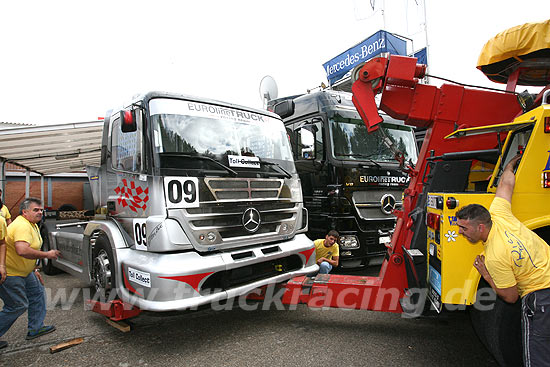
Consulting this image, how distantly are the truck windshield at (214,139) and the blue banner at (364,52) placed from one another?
1049 cm

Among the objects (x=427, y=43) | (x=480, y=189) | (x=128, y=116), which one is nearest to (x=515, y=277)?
(x=480, y=189)

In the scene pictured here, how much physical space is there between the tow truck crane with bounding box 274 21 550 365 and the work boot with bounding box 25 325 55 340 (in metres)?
2.73

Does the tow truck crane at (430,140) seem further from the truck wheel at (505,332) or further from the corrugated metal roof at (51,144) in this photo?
the corrugated metal roof at (51,144)

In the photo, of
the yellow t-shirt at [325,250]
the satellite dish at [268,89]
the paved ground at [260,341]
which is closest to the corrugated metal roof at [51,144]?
the satellite dish at [268,89]

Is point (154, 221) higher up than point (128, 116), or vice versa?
point (128, 116)

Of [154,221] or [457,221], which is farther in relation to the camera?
[154,221]

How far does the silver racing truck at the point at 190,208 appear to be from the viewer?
321cm

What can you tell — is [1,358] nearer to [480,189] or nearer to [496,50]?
[480,189]

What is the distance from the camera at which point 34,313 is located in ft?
12.6

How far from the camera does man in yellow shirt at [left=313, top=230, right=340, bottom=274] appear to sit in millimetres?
4879

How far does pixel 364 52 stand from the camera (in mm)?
14031

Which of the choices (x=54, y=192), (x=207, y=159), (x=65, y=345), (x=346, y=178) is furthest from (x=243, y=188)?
(x=54, y=192)

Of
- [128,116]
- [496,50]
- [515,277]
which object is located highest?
[496,50]

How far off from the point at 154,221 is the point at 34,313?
203 centimetres
